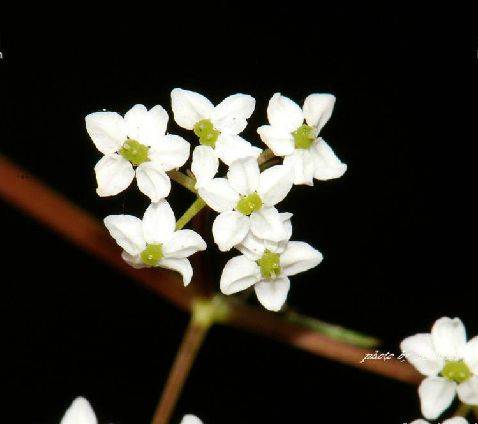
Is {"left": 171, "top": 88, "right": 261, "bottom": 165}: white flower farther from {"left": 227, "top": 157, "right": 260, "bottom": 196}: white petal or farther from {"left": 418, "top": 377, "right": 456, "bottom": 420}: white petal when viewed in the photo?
{"left": 418, "top": 377, "right": 456, "bottom": 420}: white petal

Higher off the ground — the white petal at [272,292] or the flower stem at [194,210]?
the flower stem at [194,210]

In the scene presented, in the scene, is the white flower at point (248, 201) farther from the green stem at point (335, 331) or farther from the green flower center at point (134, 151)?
the green stem at point (335, 331)

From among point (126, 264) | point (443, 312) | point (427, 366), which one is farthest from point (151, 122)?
point (443, 312)

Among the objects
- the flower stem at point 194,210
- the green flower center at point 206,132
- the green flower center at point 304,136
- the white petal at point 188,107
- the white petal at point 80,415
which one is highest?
the green flower center at point 304,136

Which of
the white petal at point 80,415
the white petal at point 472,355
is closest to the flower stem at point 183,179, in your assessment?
the white petal at point 80,415

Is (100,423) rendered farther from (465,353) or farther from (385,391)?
(465,353)
